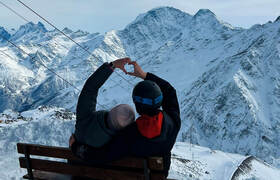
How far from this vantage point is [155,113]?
408 centimetres

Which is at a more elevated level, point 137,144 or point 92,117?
point 92,117

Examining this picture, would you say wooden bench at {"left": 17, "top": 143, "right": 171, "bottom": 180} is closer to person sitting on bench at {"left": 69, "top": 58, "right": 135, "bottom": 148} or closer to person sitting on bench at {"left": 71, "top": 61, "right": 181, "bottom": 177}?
person sitting on bench at {"left": 71, "top": 61, "right": 181, "bottom": 177}

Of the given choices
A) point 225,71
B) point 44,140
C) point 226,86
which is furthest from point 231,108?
point 44,140

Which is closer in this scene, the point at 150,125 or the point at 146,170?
the point at 150,125

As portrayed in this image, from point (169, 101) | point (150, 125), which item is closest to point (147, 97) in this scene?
point (150, 125)

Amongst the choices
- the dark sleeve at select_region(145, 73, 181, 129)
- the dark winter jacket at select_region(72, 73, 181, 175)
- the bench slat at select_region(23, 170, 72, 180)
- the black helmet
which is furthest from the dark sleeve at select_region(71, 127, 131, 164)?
the bench slat at select_region(23, 170, 72, 180)

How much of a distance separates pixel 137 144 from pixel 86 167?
127 cm

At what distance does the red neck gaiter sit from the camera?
4.02 m

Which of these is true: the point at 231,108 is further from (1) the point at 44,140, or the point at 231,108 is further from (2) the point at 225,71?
(1) the point at 44,140

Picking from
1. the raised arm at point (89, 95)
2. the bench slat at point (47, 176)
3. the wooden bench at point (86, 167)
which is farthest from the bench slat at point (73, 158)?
the raised arm at point (89, 95)

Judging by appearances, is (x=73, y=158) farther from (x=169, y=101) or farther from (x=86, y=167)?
(x=169, y=101)

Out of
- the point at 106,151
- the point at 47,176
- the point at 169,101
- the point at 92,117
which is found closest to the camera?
the point at 92,117

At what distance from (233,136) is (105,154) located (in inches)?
5711

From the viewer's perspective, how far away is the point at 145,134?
4.05 metres
